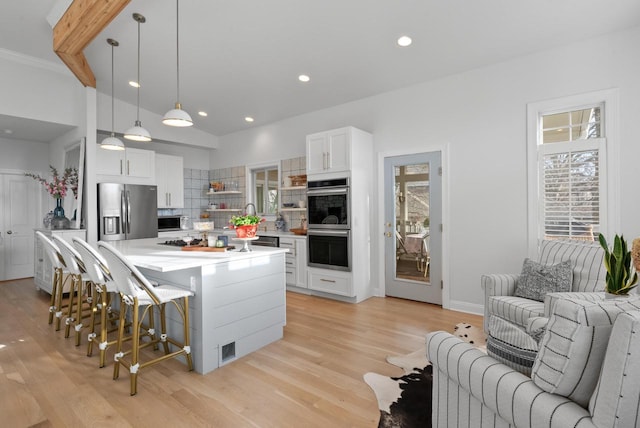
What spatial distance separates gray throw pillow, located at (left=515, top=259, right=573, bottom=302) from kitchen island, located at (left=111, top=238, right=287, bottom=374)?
2.22m

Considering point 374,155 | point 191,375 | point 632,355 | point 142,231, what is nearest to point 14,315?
point 142,231

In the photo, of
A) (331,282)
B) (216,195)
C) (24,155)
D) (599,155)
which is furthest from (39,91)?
(599,155)

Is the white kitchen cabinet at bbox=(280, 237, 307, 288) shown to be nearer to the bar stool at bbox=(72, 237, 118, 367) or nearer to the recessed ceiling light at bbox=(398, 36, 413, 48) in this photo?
the bar stool at bbox=(72, 237, 118, 367)

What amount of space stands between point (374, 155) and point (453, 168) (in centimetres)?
114

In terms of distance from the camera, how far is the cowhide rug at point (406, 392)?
77.0 inches

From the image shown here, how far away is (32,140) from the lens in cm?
618

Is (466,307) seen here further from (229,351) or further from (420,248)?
(229,351)

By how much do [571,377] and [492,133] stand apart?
3.25 m

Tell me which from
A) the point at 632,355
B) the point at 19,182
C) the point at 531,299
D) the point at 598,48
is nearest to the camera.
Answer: the point at 632,355

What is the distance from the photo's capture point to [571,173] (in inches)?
133

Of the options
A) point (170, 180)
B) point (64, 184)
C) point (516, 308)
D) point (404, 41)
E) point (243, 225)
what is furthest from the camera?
Result: point (170, 180)

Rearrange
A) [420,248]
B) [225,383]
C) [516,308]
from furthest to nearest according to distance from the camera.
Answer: [420,248] < [516,308] < [225,383]

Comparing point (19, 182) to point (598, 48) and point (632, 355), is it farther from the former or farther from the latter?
point (598, 48)

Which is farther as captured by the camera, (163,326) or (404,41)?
(404,41)
